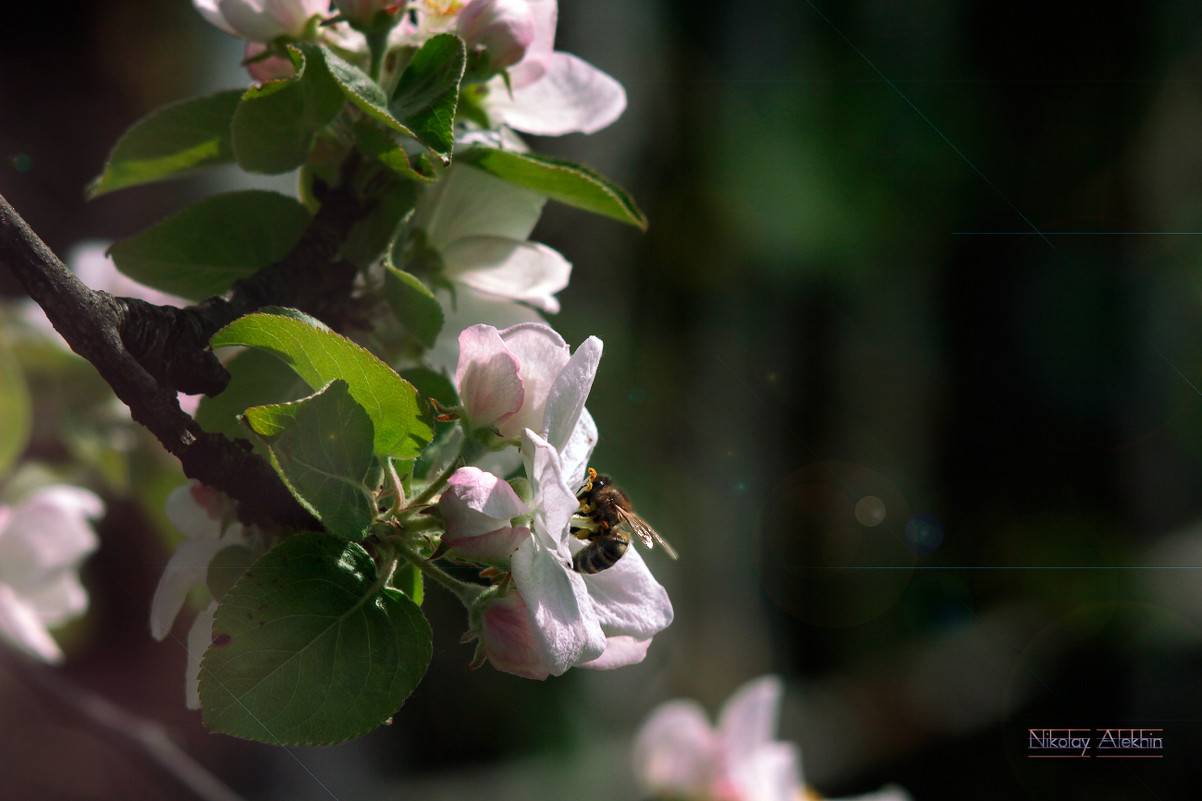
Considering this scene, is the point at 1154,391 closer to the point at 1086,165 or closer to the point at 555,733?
the point at 1086,165

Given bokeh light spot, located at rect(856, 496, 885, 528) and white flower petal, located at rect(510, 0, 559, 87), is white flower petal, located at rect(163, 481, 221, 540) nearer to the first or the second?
white flower petal, located at rect(510, 0, 559, 87)

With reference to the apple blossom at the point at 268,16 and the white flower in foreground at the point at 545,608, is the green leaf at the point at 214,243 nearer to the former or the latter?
the apple blossom at the point at 268,16

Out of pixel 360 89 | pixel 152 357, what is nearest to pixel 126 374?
pixel 152 357

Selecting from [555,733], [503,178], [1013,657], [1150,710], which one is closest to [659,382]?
[555,733]

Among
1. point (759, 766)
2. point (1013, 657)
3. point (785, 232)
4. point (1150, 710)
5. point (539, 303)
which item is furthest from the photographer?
point (785, 232)

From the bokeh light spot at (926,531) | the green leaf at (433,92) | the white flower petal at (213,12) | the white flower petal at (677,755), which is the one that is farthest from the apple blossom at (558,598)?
the bokeh light spot at (926,531)

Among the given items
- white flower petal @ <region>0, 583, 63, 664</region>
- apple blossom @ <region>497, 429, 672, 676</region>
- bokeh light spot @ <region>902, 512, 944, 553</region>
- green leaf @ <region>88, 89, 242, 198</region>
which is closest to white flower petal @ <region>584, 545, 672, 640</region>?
apple blossom @ <region>497, 429, 672, 676</region>
